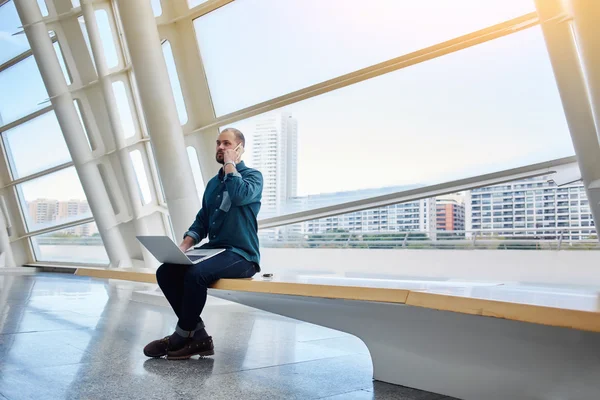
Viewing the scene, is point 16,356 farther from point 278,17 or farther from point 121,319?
point 278,17

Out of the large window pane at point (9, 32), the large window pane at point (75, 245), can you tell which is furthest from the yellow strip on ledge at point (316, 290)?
the large window pane at point (9, 32)

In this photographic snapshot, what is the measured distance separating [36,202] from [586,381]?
45.3 feet

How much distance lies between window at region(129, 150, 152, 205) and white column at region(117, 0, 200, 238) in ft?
9.86

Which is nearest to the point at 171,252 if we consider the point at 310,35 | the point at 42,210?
the point at 310,35

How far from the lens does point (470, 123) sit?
6.23 metres

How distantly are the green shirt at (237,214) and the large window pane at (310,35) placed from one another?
306cm

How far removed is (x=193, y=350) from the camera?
12.9 feet

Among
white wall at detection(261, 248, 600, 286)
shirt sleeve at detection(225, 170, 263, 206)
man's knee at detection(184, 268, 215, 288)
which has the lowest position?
white wall at detection(261, 248, 600, 286)

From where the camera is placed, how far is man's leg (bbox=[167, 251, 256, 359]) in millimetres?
3795

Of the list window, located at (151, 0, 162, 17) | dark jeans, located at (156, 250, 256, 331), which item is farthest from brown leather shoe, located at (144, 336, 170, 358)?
window, located at (151, 0, 162, 17)

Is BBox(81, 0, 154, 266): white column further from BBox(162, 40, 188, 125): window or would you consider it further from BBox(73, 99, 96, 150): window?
BBox(162, 40, 188, 125): window

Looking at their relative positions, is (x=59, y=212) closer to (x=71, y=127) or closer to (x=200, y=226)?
(x=71, y=127)

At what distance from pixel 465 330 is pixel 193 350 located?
1815 mm

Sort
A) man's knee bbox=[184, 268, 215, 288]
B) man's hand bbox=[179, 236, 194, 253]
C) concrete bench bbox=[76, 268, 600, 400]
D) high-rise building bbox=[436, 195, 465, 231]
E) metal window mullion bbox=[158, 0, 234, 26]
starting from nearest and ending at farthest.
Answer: concrete bench bbox=[76, 268, 600, 400]
man's knee bbox=[184, 268, 215, 288]
man's hand bbox=[179, 236, 194, 253]
high-rise building bbox=[436, 195, 465, 231]
metal window mullion bbox=[158, 0, 234, 26]
